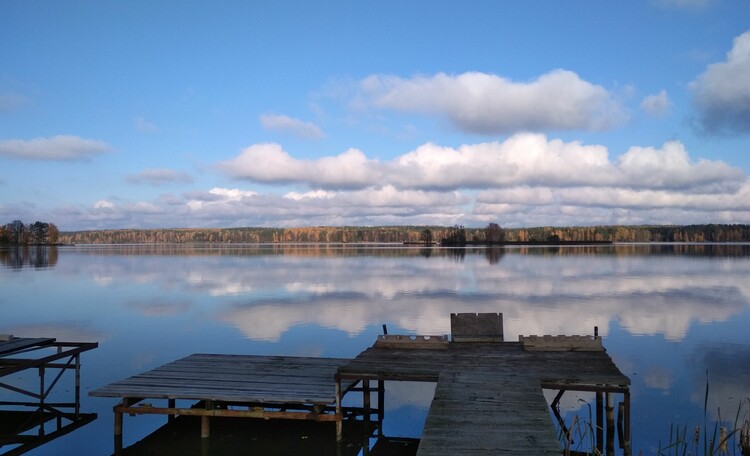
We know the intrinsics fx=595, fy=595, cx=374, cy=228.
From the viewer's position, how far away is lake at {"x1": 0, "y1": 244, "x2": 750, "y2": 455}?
41.7 feet

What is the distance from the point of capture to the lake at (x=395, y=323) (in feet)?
41.7

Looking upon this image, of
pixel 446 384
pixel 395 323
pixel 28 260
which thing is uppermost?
pixel 446 384

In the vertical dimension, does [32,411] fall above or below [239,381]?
below

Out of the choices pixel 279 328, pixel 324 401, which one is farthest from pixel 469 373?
pixel 279 328

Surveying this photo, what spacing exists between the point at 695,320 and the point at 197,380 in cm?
2112

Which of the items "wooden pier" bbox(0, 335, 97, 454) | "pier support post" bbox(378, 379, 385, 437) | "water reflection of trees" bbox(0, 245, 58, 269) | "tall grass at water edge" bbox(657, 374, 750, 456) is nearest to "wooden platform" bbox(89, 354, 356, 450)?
"pier support post" bbox(378, 379, 385, 437)

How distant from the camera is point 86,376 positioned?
15.5 metres

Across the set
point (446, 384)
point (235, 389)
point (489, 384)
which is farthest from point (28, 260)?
point (489, 384)

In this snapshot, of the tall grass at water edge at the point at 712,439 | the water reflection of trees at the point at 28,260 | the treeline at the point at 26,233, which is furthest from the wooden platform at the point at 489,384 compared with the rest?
the treeline at the point at 26,233

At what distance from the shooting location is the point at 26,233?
7534 inches

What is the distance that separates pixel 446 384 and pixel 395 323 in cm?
1393

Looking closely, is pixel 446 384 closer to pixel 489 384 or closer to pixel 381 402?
pixel 489 384

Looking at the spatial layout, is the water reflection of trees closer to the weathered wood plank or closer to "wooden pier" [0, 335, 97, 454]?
the weathered wood plank

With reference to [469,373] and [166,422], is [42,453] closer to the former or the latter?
[166,422]
